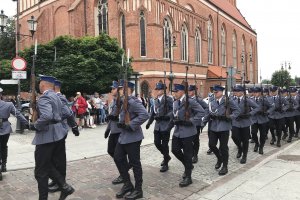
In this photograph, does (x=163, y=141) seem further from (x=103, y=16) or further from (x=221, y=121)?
(x=103, y=16)

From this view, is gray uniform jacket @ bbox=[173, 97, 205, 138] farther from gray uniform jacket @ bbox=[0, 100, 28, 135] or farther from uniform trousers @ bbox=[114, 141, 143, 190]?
gray uniform jacket @ bbox=[0, 100, 28, 135]

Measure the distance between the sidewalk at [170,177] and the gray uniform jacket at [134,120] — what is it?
102 cm

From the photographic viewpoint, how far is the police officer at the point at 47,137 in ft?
17.0

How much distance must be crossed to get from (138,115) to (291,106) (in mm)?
8070

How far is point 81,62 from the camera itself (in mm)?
20656

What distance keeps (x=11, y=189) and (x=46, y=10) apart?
1503 inches

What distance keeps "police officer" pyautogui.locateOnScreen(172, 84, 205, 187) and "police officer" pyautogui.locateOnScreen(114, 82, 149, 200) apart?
1.07 metres

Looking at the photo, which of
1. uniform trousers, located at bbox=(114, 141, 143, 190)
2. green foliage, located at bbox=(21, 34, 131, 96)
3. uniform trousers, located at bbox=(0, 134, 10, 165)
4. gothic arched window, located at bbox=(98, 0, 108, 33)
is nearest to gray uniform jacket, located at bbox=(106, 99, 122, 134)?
uniform trousers, located at bbox=(114, 141, 143, 190)

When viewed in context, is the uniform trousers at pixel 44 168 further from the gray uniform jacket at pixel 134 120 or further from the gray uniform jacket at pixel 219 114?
the gray uniform jacket at pixel 219 114

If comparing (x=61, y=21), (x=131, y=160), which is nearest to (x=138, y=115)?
(x=131, y=160)

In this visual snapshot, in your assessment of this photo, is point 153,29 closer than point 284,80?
Yes

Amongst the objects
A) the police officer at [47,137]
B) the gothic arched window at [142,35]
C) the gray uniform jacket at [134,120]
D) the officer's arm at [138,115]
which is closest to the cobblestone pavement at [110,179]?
the police officer at [47,137]

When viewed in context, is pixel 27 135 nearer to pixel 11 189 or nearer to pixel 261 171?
pixel 11 189

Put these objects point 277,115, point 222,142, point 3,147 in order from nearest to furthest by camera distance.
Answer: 1. point 222,142
2. point 3,147
3. point 277,115
